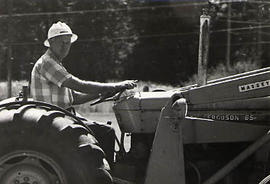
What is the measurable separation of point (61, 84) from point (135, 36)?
4948cm

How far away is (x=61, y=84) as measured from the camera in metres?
5.64

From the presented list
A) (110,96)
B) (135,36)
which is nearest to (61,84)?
(110,96)

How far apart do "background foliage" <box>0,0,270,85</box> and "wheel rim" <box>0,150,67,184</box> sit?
4588cm

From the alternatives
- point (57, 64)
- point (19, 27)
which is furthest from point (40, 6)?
point (57, 64)

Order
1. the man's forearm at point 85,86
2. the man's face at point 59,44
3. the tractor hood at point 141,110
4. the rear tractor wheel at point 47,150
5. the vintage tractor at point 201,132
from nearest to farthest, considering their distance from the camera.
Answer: the rear tractor wheel at point 47,150 < the vintage tractor at point 201,132 < the man's forearm at point 85,86 < the tractor hood at point 141,110 < the man's face at point 59,44

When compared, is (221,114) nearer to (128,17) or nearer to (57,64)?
(57,64)

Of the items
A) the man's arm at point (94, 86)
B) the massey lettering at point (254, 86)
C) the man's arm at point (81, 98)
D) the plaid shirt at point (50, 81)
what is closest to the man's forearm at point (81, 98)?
the man's arm at point (81, 98)

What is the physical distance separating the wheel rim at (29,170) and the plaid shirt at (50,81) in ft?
2.54

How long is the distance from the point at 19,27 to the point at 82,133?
48854 mm

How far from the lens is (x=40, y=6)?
54.7 metres

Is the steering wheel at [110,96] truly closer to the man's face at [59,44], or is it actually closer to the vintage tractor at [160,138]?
the vintage tractor at [160,138]

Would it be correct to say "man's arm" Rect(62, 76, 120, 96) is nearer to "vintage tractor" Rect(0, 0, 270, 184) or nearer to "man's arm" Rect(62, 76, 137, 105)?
"man's arm" Rect(62, 76, 137, 105)

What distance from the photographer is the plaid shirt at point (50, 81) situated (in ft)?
18.6

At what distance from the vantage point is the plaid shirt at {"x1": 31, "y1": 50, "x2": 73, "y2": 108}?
5.66 m
